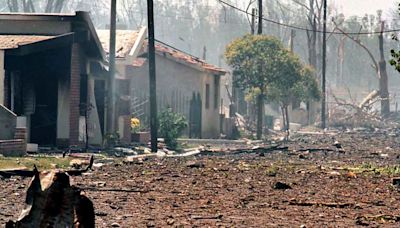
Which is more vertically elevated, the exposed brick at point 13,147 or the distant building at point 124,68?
the distant building at point 124,68

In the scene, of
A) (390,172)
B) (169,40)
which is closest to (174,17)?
(169,40)

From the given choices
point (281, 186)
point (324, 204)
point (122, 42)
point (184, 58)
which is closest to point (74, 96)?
point (122, 42)

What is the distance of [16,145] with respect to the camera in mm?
27734

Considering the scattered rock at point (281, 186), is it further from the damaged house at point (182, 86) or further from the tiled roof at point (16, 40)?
the damaged house at point (182, 86)

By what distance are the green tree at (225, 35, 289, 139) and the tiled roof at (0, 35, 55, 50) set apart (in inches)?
1014

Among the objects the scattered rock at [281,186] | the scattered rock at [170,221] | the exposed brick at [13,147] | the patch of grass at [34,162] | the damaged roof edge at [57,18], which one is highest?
the damaged roof edge at [57,18]

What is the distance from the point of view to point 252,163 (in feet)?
99.2

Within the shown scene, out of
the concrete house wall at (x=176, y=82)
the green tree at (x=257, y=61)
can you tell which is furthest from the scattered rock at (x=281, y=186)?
the green tree at (x=257, y=61)

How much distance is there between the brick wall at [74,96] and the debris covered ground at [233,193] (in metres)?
3.49

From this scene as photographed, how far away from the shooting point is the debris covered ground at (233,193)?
1523 centimetres

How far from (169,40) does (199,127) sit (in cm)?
13217

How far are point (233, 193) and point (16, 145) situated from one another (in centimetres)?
977

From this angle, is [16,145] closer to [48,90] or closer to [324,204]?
[48,90]

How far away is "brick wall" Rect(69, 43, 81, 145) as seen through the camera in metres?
33.8
